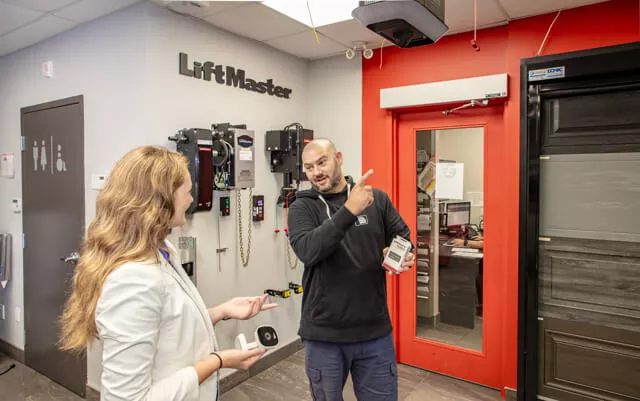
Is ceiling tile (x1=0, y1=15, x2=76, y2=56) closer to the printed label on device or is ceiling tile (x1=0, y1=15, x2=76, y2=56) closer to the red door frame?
the red door frame

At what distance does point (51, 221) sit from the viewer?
332 centimetres

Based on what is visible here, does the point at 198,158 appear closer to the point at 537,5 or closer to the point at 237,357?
the point at 237,357

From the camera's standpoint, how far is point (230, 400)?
3008 millimetres

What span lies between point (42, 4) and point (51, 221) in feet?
5.18

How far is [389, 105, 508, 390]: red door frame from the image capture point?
10.2 feet

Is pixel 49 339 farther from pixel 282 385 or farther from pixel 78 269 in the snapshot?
pixel 78 269

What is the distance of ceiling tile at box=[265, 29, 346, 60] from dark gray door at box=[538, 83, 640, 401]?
5.69 ft

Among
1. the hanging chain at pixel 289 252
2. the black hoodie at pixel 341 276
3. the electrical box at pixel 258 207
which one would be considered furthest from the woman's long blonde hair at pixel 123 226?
the hanging chain at pixel 289 252

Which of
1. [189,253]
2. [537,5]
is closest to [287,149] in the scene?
[189,253]

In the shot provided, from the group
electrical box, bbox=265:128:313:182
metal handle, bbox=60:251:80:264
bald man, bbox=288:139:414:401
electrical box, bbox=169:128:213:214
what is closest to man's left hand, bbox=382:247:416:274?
bald man, bbox=288:139:414:401

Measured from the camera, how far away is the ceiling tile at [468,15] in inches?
105

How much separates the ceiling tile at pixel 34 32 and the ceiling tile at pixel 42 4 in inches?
5.7

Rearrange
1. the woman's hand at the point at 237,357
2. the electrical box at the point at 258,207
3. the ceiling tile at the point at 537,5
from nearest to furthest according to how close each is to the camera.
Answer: the woman's hand at the point at 237,357, the ceiling tile at the point at 537,5, the electrical box at the point at 258,207

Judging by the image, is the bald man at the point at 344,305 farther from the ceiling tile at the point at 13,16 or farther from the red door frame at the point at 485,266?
the ceiling tile at the point at 13,16
